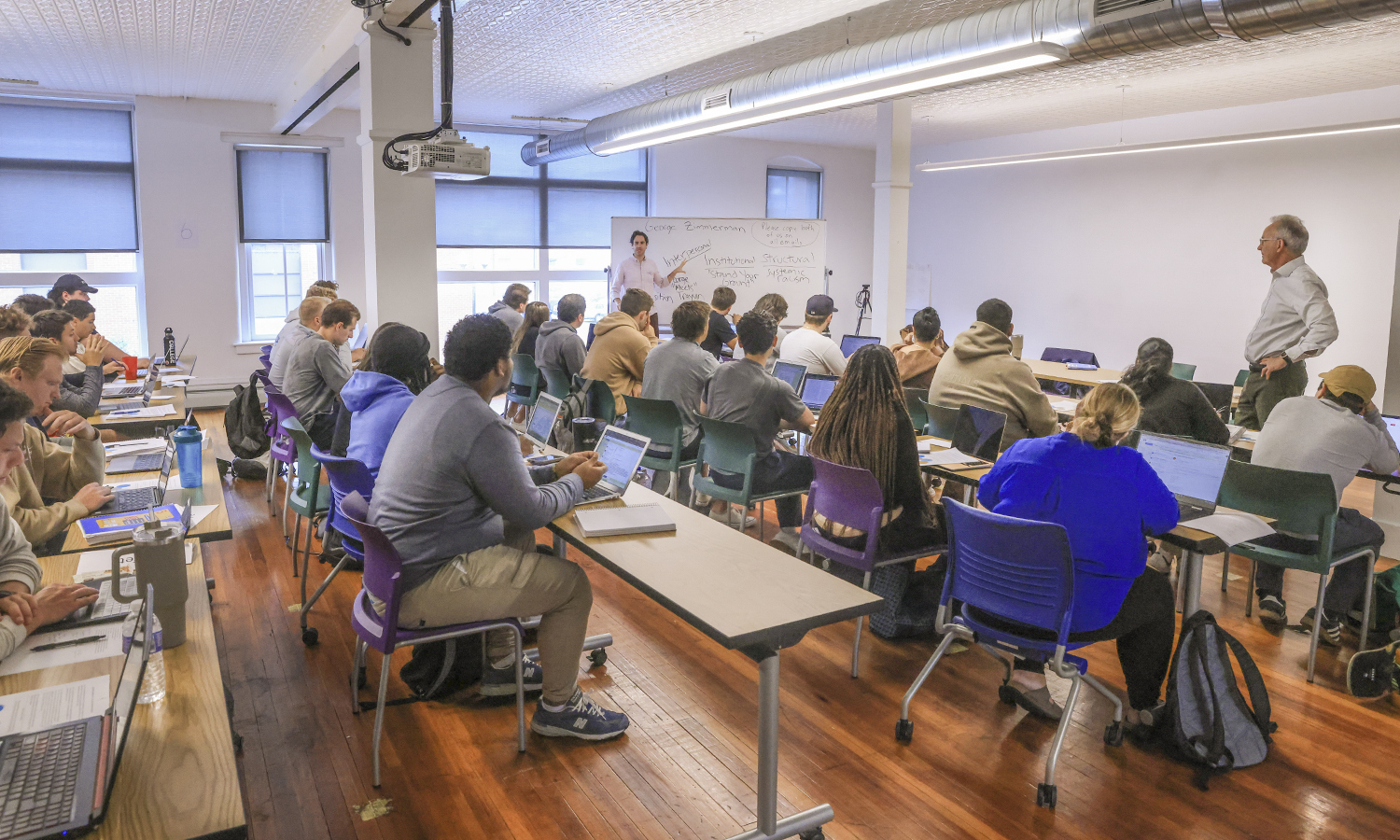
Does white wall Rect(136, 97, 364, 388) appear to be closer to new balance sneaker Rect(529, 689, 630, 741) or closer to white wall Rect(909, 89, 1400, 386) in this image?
white wall Rect(909, 89, 1400, 386)

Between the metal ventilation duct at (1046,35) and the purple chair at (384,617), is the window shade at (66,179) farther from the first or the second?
the purple chair at (384,617)

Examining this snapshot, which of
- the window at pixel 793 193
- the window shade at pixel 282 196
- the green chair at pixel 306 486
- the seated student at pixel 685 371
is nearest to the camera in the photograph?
the green chair at pixel 306 486

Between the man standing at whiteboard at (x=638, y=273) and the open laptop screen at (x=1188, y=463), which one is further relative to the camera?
the man standing at whiteboard at (x=638, y=273)

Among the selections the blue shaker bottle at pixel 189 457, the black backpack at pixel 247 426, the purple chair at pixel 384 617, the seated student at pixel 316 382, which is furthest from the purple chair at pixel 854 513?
the black backpack at pixel 247 426

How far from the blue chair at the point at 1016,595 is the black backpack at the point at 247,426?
14.4 ft

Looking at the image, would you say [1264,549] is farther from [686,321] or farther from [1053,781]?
[686,321]

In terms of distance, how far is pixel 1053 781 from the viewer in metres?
2.70

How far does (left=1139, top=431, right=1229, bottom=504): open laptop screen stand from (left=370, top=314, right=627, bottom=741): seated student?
6.88 ft

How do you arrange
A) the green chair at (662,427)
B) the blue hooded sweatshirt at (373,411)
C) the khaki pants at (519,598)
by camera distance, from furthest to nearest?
the green chair at (662,427), the blue hooded sweatshirt at (373,411), the khaki pants at (519,598)

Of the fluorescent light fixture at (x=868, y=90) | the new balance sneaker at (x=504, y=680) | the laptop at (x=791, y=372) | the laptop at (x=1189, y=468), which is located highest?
the fluorescent light fixture at (x=868, y=90)

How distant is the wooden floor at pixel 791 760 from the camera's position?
2547 mm

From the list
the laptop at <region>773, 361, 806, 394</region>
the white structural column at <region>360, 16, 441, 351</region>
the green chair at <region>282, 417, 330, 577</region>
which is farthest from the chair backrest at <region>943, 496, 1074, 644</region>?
the white structural column at <region>360, 16, 441, 351</region>

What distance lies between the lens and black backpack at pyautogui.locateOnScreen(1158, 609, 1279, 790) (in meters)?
2.77

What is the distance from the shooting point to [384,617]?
8.50 feet
